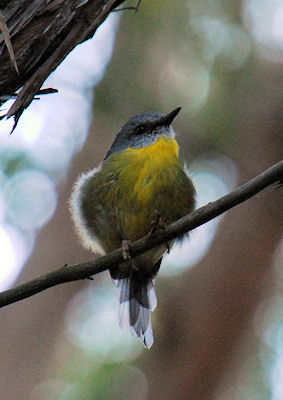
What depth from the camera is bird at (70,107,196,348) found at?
3941mm

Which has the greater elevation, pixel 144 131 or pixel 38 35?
pixel 144 131

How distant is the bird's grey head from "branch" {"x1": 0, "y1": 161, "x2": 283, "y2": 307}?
1588mm

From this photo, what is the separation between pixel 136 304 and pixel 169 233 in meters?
1.82

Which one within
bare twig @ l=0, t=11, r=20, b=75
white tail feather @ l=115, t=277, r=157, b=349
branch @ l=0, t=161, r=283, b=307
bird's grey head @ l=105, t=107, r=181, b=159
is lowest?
branch @ l=0, t=161, r=283, b=307

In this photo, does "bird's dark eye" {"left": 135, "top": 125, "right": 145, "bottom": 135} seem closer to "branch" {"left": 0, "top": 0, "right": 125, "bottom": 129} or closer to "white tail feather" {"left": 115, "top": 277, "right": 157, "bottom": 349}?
"white tail feather" {"left": 115, "top": 277, "right": 157, "bottom": 349}

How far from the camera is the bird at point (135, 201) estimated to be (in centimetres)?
394

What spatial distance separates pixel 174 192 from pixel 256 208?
2.70 metres

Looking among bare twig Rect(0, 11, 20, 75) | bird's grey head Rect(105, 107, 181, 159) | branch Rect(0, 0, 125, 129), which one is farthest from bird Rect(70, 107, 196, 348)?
bare twig Rect(0, 11, 20, 75)

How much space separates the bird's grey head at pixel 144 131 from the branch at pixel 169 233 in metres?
1.59

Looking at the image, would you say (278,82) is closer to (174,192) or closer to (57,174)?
(57,174)

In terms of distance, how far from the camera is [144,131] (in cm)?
459

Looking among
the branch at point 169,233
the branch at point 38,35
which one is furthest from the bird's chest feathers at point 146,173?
the branch at point 38,35

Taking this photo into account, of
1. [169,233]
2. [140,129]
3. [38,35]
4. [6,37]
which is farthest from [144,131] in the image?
[6,37]

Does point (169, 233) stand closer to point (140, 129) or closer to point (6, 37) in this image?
→ point (6, 37)
